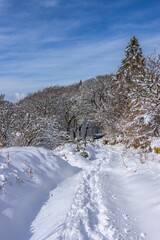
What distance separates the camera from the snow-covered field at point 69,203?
531 centimetres

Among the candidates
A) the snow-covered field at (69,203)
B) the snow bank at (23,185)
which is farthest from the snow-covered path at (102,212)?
the snow bank at (23,185)

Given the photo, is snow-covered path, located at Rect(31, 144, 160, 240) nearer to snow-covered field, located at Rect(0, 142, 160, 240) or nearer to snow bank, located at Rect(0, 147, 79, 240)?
snow-covered field, located at Rect(0, 142, 160, 240)

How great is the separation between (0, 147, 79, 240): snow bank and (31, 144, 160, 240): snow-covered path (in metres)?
0.27

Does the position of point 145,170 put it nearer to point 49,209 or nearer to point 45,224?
point 49,209

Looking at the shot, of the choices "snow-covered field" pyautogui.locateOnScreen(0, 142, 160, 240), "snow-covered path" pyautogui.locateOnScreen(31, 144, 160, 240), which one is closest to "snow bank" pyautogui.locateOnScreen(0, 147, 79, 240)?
"snow-covered field" pyautogui.locateOnScreen(0, 142, 160, 240)

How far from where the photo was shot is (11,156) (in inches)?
349

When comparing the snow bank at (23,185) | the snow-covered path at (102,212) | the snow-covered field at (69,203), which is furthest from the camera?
the snow bank at (23,185)

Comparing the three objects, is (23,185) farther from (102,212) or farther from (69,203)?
(102,212)

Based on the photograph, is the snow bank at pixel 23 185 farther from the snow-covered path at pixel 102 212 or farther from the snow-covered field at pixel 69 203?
the snow-covered path at pixel 102 212

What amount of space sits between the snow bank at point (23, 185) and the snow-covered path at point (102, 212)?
271 millimetres

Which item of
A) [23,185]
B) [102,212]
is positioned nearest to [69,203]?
[102,212]

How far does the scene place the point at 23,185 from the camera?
762 centimetres

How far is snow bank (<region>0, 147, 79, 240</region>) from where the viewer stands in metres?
5.80

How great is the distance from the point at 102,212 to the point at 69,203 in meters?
1.01
